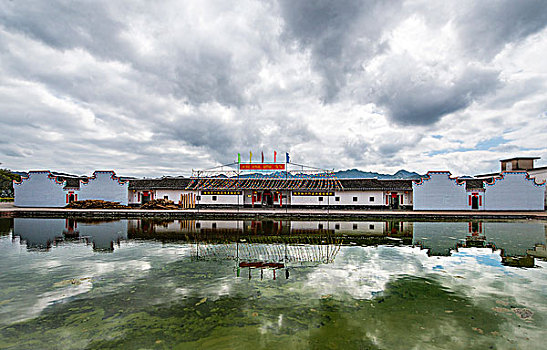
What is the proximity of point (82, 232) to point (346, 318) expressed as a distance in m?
18.8

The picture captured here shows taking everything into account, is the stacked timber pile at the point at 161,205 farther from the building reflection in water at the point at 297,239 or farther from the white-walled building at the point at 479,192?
the white-walled building at the point at 479,192

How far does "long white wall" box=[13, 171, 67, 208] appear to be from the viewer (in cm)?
3612

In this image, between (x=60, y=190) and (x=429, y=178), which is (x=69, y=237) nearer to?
(x=60, y=190)

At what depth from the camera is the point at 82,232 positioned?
18297mm

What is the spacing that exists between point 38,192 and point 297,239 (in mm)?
38028

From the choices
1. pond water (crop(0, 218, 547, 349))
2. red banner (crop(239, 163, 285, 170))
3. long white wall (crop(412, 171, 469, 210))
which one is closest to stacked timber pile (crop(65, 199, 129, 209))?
red banner (crop(239, 163, 285, 170))

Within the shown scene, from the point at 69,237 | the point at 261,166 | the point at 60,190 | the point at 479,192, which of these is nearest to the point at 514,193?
the point at 479,192

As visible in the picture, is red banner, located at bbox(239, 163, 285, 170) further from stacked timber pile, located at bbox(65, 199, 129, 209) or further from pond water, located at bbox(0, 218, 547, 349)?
pond water, located at bbox(0, 218, 547, 349)

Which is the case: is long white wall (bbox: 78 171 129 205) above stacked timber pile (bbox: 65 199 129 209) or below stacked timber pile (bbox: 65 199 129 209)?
above

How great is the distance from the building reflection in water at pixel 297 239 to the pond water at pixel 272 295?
0.20 m

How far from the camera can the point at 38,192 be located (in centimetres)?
3616

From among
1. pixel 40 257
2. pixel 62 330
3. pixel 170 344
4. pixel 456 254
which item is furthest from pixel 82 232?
pixel 456 254

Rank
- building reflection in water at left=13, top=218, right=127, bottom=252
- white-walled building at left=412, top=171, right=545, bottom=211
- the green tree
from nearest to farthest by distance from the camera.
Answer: building reflection in water at left=13, top=218, right=127, bottom=252 → white-walled building at left=412, top=171, right=545, bottom=211 → the green tree

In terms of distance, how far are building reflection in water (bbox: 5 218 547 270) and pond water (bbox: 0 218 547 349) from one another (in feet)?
0.65
